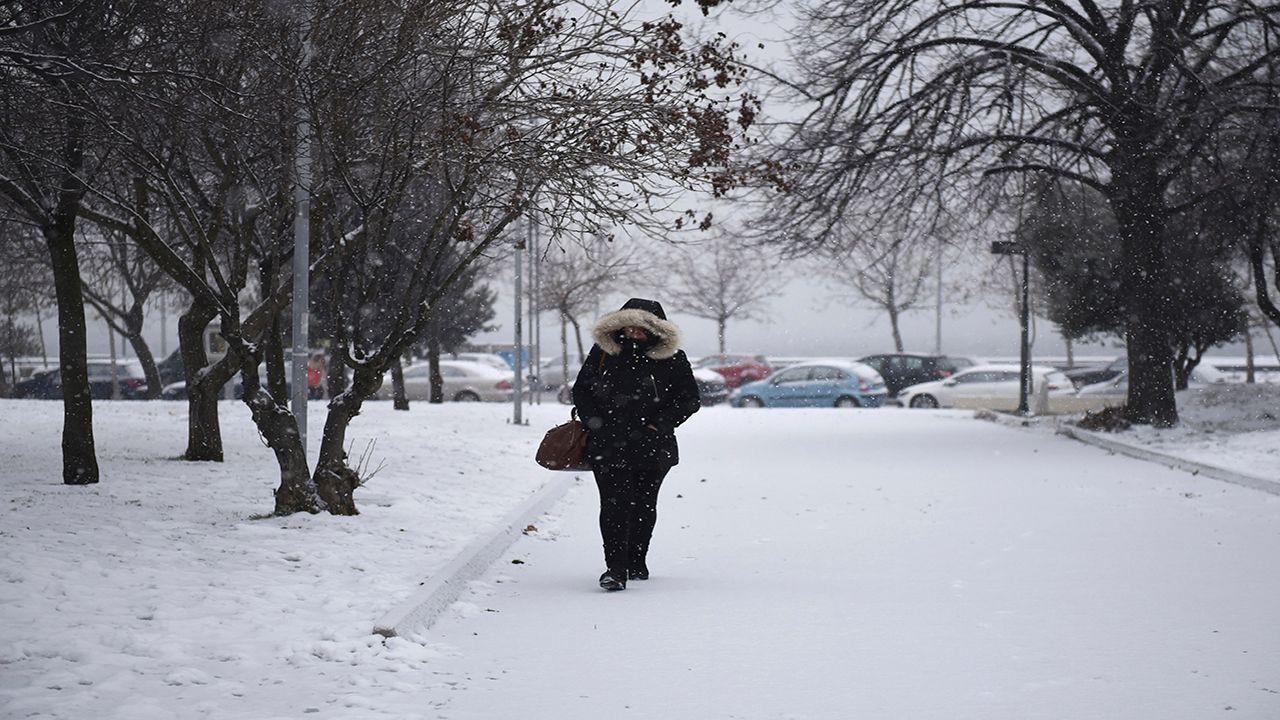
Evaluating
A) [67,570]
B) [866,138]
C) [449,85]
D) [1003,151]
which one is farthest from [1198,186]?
[67,570]

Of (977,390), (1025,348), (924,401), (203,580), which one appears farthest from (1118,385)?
(203,580)

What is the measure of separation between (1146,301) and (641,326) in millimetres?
15868

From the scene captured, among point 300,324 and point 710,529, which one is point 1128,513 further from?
point 300,324

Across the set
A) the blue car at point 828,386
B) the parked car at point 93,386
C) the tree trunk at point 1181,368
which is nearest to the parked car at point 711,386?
the blue car at point 828,386

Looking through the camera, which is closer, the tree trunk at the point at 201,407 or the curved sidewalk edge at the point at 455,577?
the curved sidewalk edge at the point at 455,577

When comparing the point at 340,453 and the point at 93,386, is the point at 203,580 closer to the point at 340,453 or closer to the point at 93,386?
the point at 340,453

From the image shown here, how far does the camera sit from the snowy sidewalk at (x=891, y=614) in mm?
5473

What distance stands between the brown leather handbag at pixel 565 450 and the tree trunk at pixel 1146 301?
1508cm

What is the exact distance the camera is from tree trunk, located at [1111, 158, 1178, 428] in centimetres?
2108

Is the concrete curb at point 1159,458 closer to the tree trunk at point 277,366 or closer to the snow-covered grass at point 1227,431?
the snow-covered grass at point 1227,431

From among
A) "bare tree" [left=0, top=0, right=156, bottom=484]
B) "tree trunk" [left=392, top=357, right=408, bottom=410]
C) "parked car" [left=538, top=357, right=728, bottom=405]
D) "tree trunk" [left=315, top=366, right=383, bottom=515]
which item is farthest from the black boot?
"parked car" [left=538, top=357, right=728, bottom=405]

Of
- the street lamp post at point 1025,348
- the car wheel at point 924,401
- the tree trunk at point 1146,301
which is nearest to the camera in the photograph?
the tree trunk at point 1146,301

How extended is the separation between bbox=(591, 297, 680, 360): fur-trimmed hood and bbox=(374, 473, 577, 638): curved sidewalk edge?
1.68 meters

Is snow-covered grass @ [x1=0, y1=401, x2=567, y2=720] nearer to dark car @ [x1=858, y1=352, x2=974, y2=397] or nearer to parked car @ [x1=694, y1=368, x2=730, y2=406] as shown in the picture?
parked car @ [x1=694, y1=368, x2=730, y2=406]
